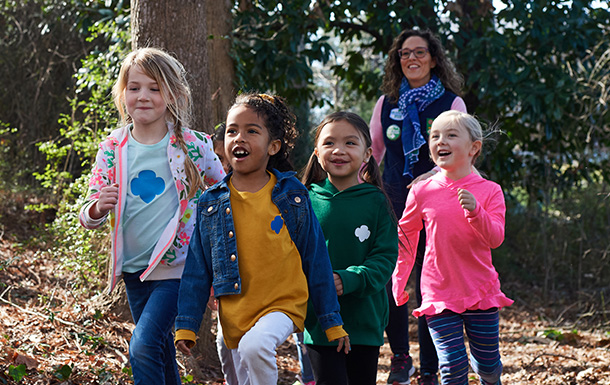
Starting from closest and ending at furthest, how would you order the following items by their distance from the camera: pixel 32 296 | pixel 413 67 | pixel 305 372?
pixel 305 372 < pixel 413 67 < pixel 32 296

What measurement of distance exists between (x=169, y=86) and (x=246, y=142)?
717 millimetres

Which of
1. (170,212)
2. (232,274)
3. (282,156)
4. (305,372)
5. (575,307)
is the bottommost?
(575,307)

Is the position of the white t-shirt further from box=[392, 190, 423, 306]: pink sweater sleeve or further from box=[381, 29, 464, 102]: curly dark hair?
box=[381, 29, 464, 102]: curly dark hair

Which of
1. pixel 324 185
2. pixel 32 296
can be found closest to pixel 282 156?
pixel 324 185

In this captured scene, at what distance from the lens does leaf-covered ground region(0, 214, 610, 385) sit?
3869 mm

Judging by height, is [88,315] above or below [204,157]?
below

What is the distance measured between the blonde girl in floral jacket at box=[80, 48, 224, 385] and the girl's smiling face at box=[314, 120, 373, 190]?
1.85ft

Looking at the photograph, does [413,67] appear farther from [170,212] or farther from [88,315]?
[88,315]

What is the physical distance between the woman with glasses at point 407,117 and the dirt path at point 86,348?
0.90 metres

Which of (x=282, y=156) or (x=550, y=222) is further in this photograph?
(x=550, y=222)

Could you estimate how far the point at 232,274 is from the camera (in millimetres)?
2643

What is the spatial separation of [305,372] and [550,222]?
317 inches

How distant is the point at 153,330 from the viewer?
9.58 feet

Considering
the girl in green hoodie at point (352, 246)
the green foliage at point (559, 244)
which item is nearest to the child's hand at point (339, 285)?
the girl in green hoodie at point (352, 246)
